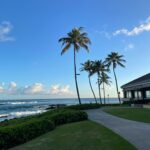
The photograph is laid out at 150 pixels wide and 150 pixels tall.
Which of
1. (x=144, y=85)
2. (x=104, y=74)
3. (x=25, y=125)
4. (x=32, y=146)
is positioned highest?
(x=104, y=74)

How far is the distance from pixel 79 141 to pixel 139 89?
3700cm

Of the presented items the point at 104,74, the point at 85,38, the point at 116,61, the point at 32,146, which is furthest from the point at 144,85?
the point at 32,146

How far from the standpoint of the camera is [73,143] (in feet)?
43.7

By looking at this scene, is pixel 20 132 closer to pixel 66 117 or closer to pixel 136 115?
pixel 66 117

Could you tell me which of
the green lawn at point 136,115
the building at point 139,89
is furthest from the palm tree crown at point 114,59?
the green lawn at point 136,115

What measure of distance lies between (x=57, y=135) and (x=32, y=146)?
2502 millimetres

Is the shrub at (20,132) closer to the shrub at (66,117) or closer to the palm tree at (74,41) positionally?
the shrub at (66,117)

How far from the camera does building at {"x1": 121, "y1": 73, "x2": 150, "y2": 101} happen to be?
44719 mm

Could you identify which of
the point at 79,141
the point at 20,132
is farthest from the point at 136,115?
the point at 20,132

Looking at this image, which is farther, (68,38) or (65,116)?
(68,38)

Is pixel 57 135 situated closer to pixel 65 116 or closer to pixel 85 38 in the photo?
pixel 65 116

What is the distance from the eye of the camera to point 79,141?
44.9 feet

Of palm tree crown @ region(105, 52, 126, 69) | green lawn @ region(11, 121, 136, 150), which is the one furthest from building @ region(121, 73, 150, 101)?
green lawn @ region(11, 121, 136, 150)

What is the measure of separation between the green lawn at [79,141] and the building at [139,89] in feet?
95.0
